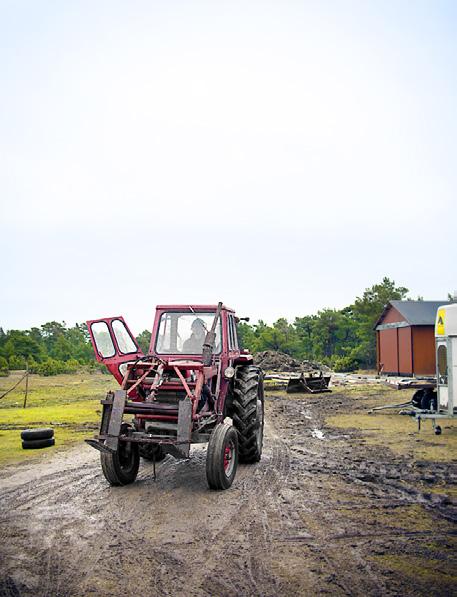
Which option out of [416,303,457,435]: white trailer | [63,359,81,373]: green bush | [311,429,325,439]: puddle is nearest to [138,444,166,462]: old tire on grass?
[311,429,325,439]: puddle

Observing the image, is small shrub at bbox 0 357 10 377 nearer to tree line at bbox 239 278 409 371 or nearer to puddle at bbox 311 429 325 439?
tree line at bbox 239 278 409 371

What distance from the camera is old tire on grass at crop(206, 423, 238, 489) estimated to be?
296 inches

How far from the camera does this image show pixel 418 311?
34.8m

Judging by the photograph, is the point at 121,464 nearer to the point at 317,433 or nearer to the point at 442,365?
the point at 317,433

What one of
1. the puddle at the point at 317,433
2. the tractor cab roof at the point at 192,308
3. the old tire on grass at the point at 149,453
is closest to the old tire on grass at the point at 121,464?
the old tire on grass at the point at 149,453

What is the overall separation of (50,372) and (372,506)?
124 feet

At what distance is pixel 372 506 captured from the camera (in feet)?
22.8

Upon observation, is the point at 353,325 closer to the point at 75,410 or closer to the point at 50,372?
the point at 50,372

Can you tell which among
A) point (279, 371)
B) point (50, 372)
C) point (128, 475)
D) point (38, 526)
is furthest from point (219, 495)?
point (50, 372)

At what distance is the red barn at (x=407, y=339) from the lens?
32.6 meters

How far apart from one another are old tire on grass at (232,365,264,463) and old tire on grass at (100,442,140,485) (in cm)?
177

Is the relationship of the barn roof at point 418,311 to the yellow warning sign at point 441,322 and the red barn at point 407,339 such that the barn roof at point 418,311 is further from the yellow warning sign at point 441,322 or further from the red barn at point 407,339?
the yellow warning sign at point 441,322

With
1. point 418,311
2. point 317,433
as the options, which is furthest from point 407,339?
point 317,433

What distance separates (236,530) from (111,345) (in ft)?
12.7
